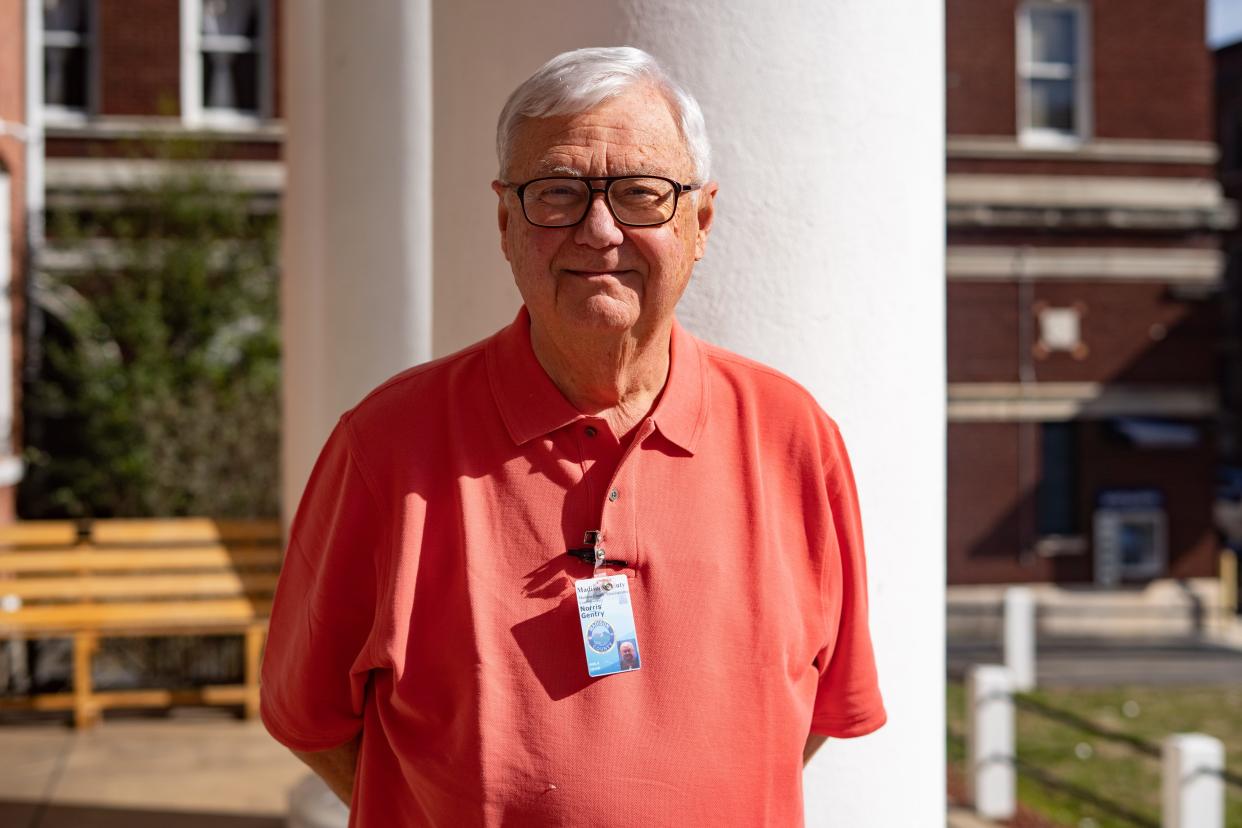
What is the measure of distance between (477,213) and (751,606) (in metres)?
1.14

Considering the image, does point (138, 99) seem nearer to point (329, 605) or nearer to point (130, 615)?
point (130, 615)

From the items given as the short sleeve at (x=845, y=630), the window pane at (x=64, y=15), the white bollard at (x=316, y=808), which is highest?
the window pane at (x=64, y=15)

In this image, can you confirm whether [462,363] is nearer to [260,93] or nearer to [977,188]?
[260,93]

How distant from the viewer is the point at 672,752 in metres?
1.81

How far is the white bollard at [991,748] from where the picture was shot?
7734 mm

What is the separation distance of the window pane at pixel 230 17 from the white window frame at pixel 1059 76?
412 inches

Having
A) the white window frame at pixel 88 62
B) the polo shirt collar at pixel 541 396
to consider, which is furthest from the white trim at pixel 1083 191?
the polo shirt collar at pixel 541 396

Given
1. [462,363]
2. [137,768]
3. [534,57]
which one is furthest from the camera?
[137,768]

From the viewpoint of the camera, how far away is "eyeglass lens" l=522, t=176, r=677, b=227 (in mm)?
1804

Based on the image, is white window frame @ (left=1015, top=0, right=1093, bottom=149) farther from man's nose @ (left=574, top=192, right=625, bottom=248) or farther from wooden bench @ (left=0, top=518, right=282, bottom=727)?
Answer: man's nose @ (left=574, top=192, right=625, bottom=248)

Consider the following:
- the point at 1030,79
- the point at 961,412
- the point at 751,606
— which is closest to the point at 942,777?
the point at 751,606

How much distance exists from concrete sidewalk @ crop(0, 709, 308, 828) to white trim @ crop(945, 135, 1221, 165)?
1376cm

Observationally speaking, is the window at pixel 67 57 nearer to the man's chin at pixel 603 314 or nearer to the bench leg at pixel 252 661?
the bench leg at pixel 252 661

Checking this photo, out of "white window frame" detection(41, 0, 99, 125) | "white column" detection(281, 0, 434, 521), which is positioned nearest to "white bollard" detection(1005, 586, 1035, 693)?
"white column" detection(281, 0, 434, 521)
